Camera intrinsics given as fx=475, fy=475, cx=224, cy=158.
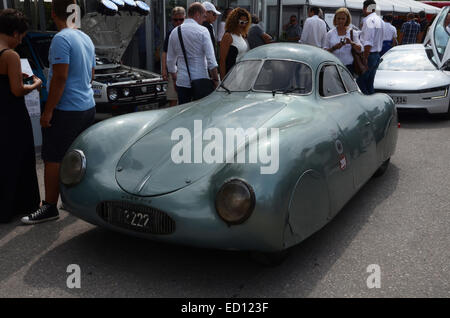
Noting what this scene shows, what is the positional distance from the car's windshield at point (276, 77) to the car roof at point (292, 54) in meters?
0.06

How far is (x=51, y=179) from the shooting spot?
407cm

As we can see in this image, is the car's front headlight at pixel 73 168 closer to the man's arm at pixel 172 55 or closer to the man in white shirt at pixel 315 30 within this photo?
the man's arm at pixel 172 55

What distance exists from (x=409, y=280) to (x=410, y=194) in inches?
77.1

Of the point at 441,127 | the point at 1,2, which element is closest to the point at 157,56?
the point at 1,2

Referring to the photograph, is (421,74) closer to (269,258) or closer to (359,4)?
(269,258)

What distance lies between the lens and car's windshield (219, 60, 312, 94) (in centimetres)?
430

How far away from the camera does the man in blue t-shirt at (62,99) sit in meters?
3.86

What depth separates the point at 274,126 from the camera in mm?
3539

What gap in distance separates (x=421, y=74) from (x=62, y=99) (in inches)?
284

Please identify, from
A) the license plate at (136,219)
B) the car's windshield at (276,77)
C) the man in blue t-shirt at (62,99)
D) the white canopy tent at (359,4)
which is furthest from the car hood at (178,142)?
the white canopy tent at (359,4)

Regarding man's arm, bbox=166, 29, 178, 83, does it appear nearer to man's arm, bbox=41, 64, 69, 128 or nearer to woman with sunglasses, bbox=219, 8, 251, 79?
woman with sunglasses, bbox=219, 8, 251, 79

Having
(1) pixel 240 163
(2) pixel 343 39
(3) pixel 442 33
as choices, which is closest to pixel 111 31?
(2) pixel 343 39

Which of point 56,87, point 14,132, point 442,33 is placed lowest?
point 14,132

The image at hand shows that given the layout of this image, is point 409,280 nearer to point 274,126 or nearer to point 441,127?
point 274,126
